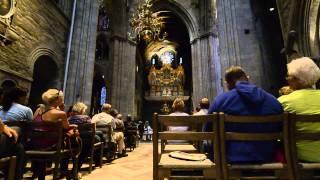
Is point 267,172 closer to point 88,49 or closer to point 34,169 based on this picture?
point 34,169

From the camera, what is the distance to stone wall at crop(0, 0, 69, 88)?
235 inches

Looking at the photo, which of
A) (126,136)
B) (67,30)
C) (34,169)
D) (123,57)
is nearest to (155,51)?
(123,57)

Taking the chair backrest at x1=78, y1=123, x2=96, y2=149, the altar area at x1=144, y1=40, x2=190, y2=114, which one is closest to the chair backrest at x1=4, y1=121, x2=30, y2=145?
the chair backrest at x1=78, y1=123, x2=96, y2=149

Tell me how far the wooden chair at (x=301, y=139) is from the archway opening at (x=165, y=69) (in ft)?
74.5

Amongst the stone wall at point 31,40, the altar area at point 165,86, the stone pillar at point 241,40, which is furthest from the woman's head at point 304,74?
the altar area at point 165,86

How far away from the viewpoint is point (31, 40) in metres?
Result: 6.82

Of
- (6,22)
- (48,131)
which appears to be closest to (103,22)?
(6,22)

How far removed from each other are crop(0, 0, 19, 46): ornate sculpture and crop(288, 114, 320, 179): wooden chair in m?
6.57

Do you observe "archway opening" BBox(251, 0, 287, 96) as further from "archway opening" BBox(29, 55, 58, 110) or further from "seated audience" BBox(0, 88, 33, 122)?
"archway opening" BBox(29, 55, 58, 110)

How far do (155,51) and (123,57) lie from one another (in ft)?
48.5

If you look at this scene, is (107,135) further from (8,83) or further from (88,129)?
(8,83)

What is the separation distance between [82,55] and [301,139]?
8277mm

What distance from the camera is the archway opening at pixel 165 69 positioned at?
25938 millimetres

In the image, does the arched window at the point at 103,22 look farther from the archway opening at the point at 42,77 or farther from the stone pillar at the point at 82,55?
the archway opening at the point at 42,77
